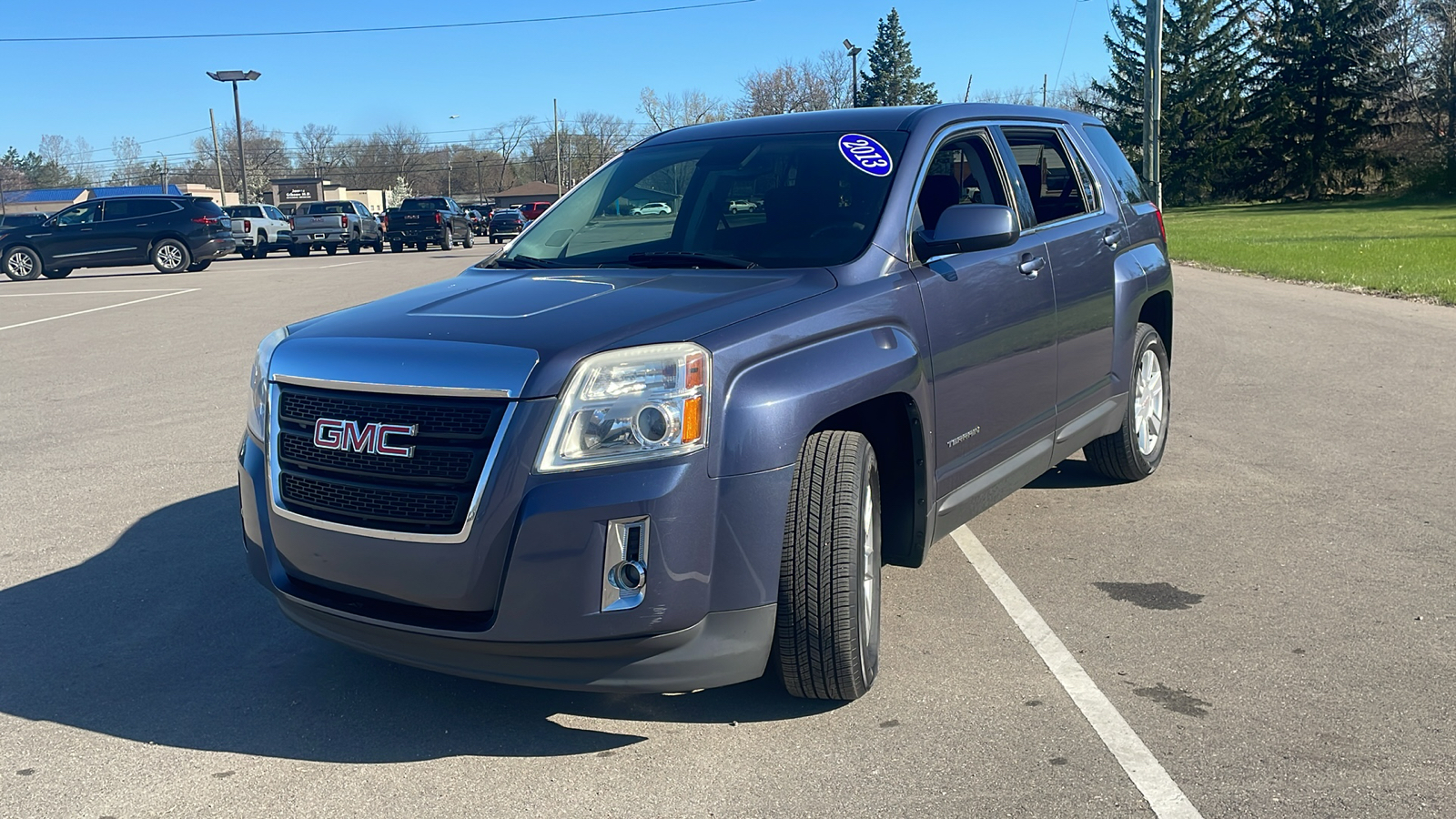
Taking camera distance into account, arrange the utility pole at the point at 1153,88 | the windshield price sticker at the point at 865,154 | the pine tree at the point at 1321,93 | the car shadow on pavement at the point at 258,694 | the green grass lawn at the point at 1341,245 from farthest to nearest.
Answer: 1. the pine tree at the point at 1321,93
2. the utility pole at the point at 1153,88
3. the green grass lawn at the point at 1341,245
4. the windshield price sticker at the point at 865,154
5. the car shadow on pavement at the point at 258,694

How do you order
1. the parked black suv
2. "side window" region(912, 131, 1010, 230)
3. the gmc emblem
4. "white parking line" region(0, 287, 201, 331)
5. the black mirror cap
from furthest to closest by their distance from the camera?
the parked black suv
"white parking line" region(0, 287, 201, 331)
"side window" region(912, 131, 1010, 230)
the black mirror cap
the gmc emblem

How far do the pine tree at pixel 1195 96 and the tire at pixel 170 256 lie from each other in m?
48.6

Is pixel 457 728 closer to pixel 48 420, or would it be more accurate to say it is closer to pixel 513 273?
pixel 513 273

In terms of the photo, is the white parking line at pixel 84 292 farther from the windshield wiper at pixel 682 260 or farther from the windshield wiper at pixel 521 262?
the windshield wiper at pixel 682 260

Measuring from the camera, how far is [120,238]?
93.7ft

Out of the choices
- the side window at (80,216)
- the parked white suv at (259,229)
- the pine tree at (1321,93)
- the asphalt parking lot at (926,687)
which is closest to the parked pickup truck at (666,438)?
the asphalt parking lot at (926,687)

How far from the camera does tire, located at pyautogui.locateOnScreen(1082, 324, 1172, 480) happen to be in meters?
6.10

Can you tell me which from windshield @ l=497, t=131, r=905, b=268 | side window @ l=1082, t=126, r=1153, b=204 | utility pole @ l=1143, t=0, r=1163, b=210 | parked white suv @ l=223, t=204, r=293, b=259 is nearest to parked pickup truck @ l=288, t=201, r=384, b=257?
parked white suv @ l=223, t=204, r=293, b=259

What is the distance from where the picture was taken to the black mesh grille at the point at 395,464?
3129mm

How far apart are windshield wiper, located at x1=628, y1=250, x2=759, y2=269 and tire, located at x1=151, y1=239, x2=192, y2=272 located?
27.7 m

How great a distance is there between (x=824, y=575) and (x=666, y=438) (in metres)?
0.63

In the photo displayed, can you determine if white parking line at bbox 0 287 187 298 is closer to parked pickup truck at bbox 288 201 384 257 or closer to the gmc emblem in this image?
parked pickup truck at bbox 288 201 384 257

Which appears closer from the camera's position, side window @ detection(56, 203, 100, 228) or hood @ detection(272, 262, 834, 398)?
hood @ detection(272, 262, 834, 398)

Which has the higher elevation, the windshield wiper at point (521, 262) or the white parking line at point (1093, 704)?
the windshield wiper at point (521, 262)
